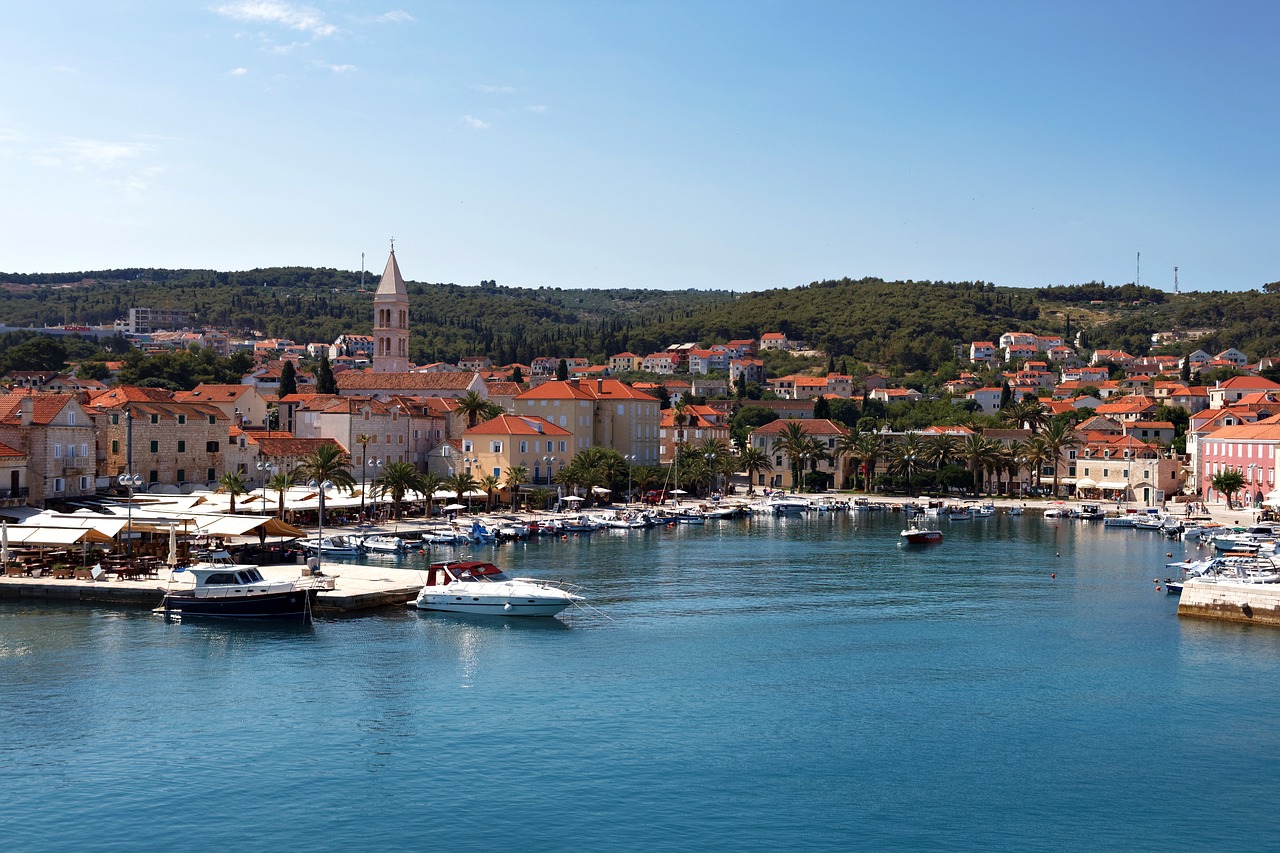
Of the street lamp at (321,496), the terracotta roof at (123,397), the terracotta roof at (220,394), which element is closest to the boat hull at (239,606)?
the street lamp at (321,496)

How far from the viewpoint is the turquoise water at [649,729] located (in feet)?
75.0

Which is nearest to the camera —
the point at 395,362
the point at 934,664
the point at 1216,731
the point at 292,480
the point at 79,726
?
the point at 79,726

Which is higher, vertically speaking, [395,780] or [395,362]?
[395,362]

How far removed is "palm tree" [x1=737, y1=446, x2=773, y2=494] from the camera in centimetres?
10794

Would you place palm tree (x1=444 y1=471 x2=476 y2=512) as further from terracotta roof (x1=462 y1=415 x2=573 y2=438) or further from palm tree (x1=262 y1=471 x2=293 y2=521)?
palm tree (x1=262 y1=471 x2=293 y2=521)

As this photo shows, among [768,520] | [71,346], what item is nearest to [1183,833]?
[768,520]

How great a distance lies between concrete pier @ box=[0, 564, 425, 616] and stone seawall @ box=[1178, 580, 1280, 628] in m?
28.8

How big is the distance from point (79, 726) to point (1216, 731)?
87.9 feet

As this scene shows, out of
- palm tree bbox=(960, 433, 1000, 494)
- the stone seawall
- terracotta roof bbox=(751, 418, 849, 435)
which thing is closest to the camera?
the stone seawall

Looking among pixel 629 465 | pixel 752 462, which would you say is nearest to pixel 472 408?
pixel 629 465

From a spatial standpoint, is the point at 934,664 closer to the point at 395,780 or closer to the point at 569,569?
the point at 395,780

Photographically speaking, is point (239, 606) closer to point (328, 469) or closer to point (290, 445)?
point (328, 469)

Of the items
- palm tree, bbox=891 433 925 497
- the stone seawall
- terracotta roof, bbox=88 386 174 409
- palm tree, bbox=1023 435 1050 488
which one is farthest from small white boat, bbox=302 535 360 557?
palm tree, bbox=1023 435 1050 488

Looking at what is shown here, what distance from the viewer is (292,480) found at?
74.7 meters
